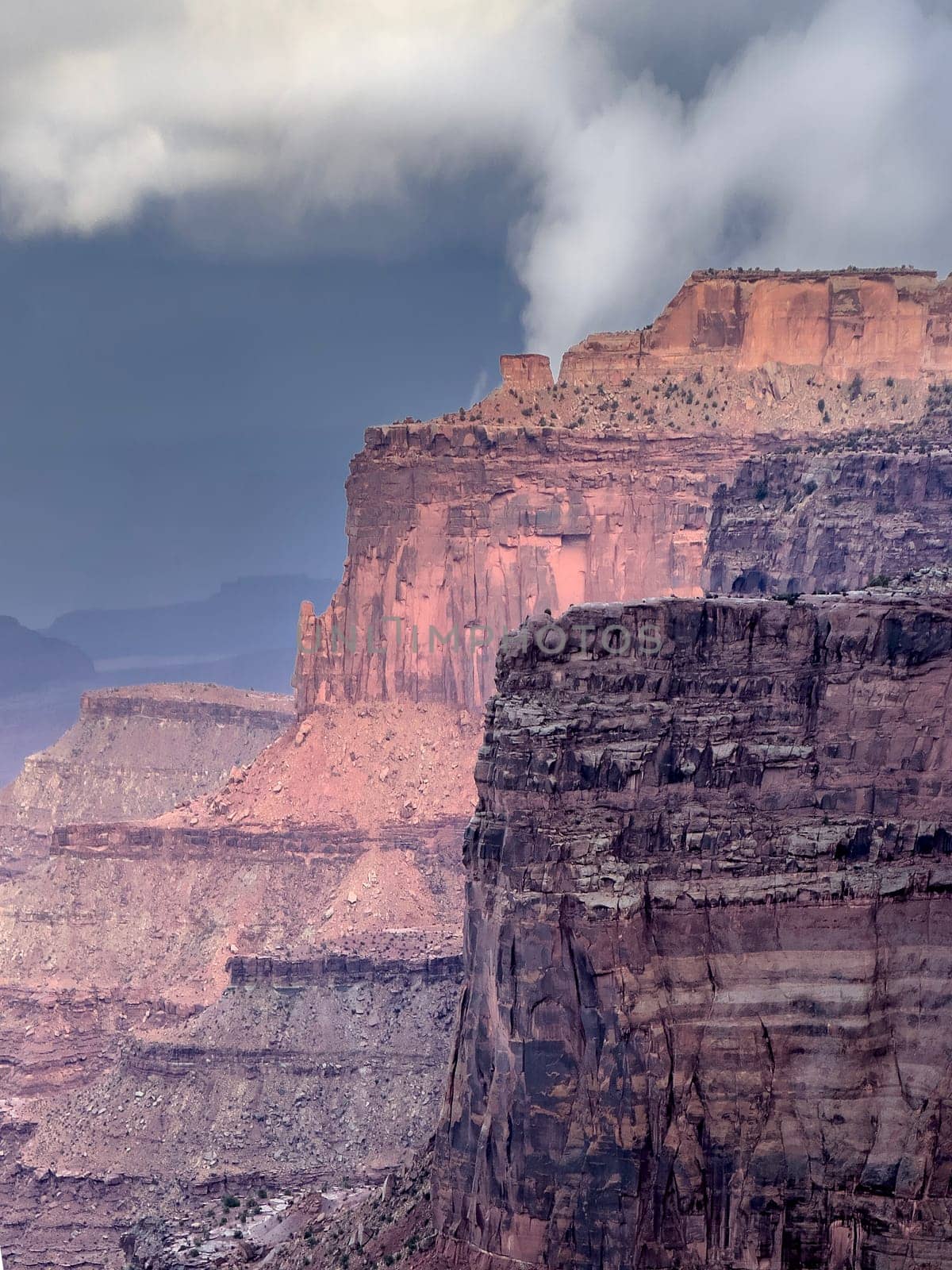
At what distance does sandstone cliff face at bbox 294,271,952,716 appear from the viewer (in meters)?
122

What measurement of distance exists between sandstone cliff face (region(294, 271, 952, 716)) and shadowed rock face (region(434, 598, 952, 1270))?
47.8 meters

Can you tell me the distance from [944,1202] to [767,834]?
7.66 metres

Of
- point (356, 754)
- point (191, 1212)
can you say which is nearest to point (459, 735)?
point (356, 754)

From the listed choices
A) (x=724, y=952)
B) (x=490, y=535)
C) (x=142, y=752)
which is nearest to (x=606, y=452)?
(x=490, y=535)

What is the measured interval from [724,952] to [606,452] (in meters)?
53.5

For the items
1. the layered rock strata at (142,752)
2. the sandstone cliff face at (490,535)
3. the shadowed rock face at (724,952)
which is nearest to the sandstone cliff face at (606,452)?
the sandstone cliff face at (490,535)

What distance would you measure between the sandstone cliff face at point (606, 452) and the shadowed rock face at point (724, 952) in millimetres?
47832

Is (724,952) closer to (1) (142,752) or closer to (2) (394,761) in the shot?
(2) (394,761)

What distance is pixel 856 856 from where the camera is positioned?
71250 millimetres

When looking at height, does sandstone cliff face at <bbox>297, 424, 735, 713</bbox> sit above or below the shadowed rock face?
above

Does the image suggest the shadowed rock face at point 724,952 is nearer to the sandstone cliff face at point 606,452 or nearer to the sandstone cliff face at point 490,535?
the sandstone cliff face at point 606,452

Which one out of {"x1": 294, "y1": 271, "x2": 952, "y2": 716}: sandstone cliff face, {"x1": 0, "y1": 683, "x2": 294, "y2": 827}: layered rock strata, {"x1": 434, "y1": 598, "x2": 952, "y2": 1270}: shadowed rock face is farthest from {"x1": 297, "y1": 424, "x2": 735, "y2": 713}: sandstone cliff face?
{"x1": 434, "y1": 598, "x2": 952, "y2": 1270}: shadowed rock face

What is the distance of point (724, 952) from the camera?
235 ft

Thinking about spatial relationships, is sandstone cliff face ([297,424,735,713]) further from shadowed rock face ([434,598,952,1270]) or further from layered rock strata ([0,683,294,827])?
shadowed rock face ([434,598,952,1270])
